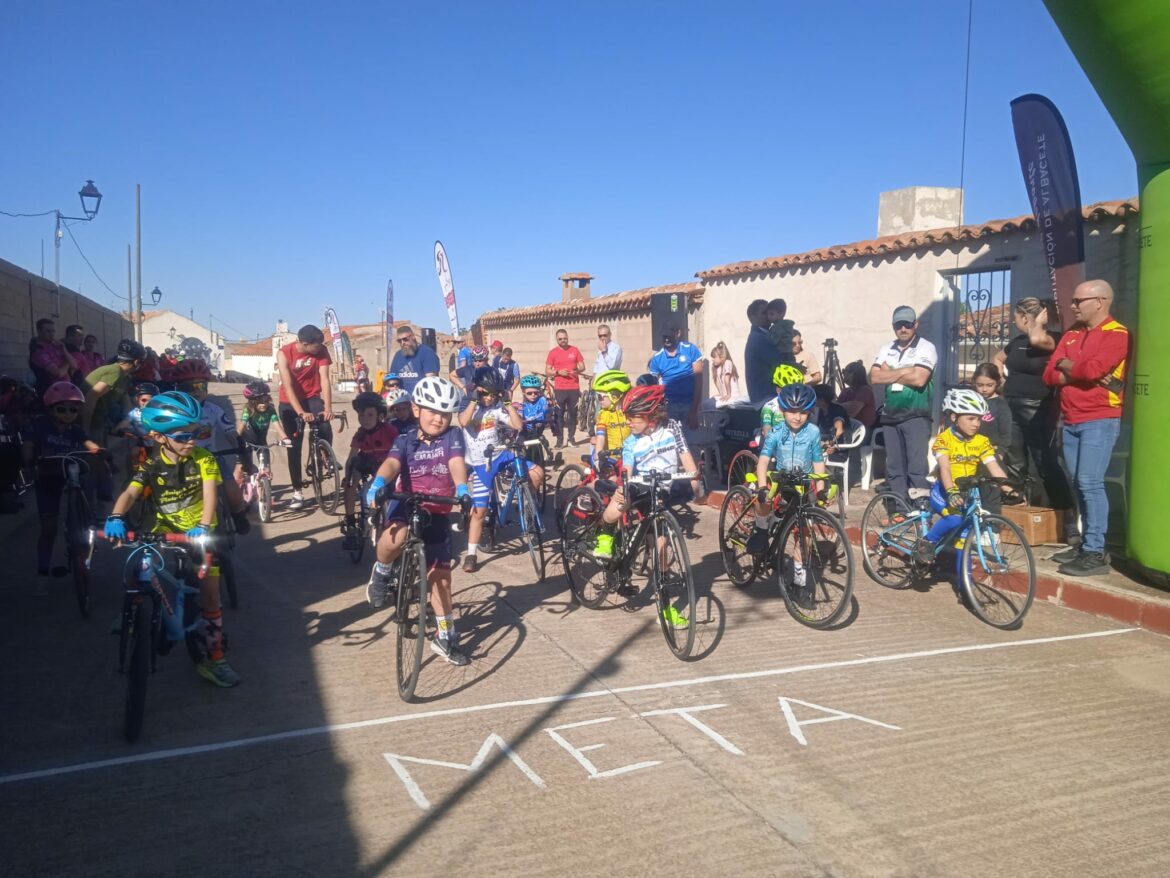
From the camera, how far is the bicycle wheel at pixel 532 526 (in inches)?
313

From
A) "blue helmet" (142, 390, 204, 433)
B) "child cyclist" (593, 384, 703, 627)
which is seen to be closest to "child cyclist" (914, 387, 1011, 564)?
"child cyclist" (593, 384, 703, 627)

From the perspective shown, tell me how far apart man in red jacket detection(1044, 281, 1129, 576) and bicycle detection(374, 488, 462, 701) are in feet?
16.0

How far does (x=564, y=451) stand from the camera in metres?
16.5

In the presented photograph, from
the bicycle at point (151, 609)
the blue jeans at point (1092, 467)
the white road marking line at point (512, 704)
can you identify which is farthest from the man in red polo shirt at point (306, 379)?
the blue jeans at point (1092, 467)

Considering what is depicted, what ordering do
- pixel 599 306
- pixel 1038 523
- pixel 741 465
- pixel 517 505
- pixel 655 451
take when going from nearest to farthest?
pixel 655 451, pixel 1038 523, pixel 517 505, pixel 741 465, pixel 599 306

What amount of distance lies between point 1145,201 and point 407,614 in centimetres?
600

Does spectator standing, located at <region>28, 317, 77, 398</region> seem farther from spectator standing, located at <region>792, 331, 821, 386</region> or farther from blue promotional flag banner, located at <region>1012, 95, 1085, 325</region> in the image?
blue promotional flag banner, located at <region>1012, 95, 1085, 325</region>

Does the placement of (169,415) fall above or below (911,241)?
below

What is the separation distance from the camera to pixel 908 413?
26.2 ft

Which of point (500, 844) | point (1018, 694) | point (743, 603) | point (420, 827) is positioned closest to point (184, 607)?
point (420, 827)

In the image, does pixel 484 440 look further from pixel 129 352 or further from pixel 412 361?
pixel 129 352

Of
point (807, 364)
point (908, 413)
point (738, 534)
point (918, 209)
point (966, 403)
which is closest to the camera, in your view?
point (966, 403)

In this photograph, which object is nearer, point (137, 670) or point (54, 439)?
point (137, 670)

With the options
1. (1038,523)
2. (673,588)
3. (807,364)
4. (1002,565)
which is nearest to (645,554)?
(673,588)
